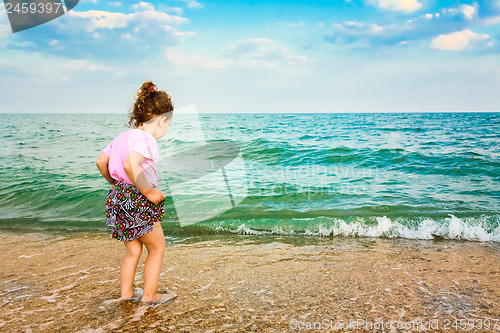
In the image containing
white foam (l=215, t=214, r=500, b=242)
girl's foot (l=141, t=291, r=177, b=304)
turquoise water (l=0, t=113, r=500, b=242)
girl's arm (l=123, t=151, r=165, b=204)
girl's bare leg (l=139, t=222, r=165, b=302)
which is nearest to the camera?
girl's arm (l=123, t=151, r=165, b=204)

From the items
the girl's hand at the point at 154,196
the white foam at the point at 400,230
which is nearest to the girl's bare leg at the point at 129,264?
the girl's hand at the point at 154,196

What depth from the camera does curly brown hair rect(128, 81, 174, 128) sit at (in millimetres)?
2469

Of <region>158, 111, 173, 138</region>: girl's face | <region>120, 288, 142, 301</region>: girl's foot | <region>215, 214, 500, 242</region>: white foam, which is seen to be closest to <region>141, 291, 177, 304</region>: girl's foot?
<region>120, 288, 142, 301</region>: girl's foot

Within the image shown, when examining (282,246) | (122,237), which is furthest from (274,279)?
(122,237)

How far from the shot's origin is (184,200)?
23.2 feet

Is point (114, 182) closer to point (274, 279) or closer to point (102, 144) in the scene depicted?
point (274, 279)

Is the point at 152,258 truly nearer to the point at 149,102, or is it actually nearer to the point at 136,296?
the point at 136,296

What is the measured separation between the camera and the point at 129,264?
261 centimetres

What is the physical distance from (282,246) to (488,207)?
14.3 feet

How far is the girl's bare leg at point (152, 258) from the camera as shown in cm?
254

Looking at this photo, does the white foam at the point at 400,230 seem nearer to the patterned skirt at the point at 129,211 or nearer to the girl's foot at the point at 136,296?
the girl's foot at the point at 136,296

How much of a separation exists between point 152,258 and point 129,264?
0.18m

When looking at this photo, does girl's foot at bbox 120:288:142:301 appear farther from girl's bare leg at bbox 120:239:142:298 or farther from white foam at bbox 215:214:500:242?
white foam at bbox 215:214:500:242

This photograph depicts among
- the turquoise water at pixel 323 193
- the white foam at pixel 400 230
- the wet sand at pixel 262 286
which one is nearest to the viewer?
the wet sand at pixel 262 286
